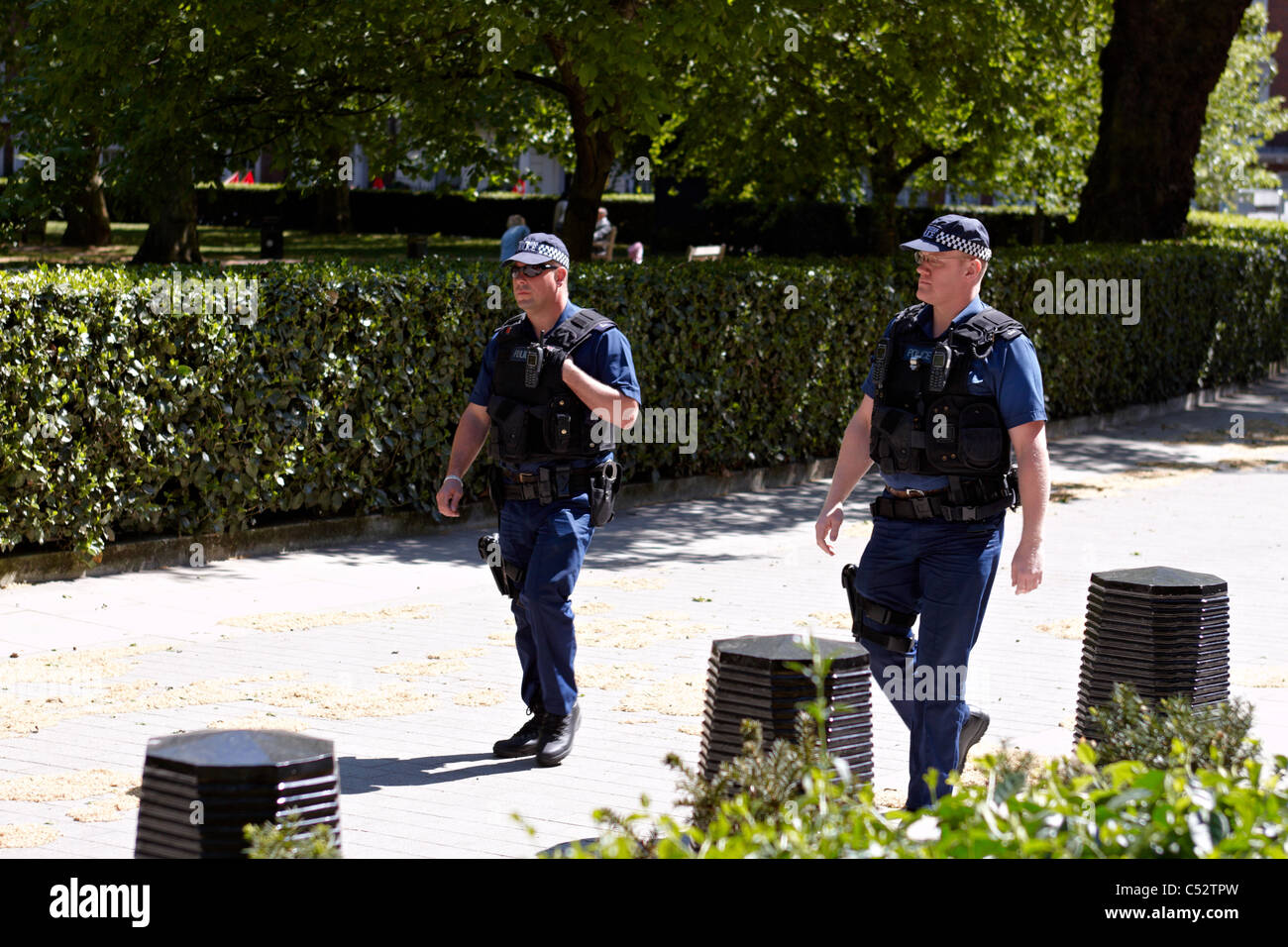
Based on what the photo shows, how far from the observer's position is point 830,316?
610 inches

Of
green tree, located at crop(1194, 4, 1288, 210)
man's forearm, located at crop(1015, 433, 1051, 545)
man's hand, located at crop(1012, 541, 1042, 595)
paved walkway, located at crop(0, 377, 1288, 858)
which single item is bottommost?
paved walkway, located at crop(0, 377, 1288, 858)

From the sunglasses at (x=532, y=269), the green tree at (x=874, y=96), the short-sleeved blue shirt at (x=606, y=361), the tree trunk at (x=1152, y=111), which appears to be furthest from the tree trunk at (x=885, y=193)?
the sunglasses at (x=532, y=269)

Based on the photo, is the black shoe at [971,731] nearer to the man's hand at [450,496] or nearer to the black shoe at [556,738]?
the black shoe at [556,738]

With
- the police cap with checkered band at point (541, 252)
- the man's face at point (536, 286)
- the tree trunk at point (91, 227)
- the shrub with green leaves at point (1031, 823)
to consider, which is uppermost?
the tree trunk at point (91, 227)

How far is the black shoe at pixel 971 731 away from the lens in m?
5.99

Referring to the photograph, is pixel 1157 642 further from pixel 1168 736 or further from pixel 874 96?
pixel 874 96

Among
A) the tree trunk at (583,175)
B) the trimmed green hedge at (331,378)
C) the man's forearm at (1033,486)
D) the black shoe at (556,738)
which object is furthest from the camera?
the tree trunk at (583,175)

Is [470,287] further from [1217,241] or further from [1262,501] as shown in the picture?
[1217,241]

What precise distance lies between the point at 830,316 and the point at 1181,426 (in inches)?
278

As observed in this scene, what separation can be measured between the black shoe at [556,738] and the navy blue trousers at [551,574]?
0.13 feet

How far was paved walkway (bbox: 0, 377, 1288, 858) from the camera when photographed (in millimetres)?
6414

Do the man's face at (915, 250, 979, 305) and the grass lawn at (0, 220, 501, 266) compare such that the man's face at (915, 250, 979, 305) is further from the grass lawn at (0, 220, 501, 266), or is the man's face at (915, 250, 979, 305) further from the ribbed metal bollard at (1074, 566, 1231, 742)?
the grass lawn at (0, 220, 501, 266)

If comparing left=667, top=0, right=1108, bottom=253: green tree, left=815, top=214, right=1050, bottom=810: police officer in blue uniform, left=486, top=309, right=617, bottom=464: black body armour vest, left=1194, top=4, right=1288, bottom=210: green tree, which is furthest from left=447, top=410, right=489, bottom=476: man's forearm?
left=1194, top=4, right=1288, bottom=210: green tree

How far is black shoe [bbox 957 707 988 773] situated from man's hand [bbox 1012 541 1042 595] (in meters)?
0.58
